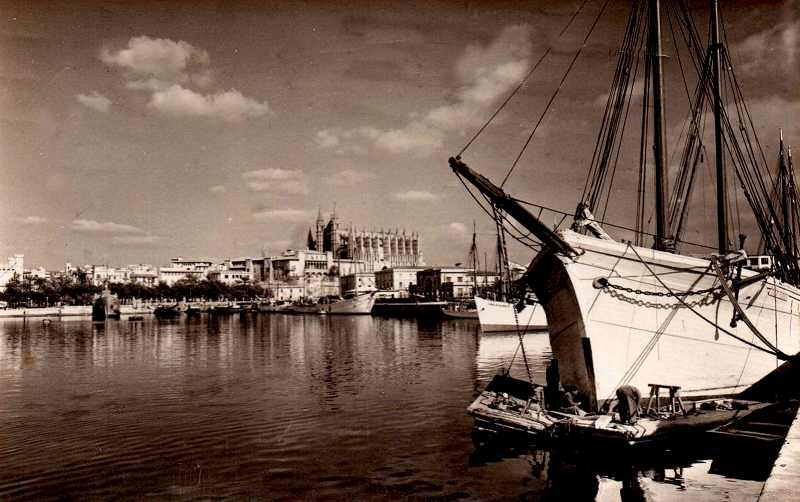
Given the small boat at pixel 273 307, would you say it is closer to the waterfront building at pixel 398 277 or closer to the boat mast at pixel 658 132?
the waterfront building at pixel 398 277

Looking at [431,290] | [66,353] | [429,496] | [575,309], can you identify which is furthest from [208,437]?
[431,290]

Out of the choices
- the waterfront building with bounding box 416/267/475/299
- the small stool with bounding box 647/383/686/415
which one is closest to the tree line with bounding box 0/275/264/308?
the waterfront building with bounding box 416/267/475/299

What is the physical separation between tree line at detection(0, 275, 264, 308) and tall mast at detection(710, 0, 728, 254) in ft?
385

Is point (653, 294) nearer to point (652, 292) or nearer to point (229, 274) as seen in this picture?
point (652, 292)

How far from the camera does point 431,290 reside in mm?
139750

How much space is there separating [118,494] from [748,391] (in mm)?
15458

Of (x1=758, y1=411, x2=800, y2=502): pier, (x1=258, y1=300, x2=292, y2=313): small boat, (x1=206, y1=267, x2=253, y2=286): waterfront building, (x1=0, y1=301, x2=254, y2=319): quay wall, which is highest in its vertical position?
(x1=206, y1=267, x2=253, y2=286): waterfront building

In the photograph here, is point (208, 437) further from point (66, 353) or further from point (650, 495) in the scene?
point (66, 353)

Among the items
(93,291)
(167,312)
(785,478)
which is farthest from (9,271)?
(785,478)

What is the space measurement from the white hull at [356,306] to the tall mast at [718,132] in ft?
272

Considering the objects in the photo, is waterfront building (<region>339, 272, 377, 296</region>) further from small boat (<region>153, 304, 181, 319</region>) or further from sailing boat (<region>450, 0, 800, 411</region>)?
sailing boat (<region>450, 0, 800, 411</region>)

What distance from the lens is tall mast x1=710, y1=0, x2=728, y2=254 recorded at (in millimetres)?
18062

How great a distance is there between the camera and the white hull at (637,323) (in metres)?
13.9

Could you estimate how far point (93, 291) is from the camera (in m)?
116
